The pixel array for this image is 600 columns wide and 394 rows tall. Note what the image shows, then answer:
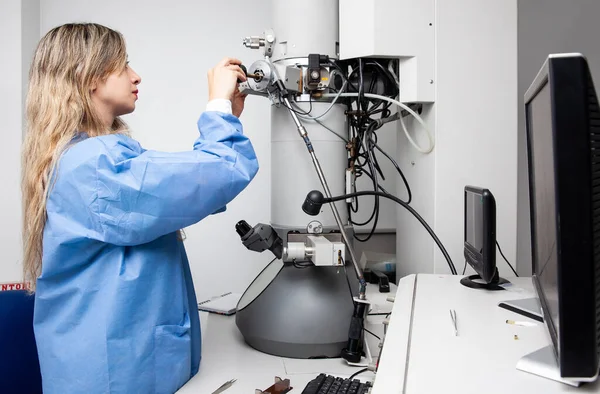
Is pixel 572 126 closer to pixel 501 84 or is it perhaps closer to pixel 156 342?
pixel 156 342

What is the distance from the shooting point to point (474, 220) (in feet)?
3.45

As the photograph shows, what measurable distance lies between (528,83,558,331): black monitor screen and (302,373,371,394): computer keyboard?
1.24 ft

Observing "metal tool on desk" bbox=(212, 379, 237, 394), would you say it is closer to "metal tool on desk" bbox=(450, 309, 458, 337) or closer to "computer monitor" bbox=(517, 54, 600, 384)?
"metal tool on desk" bbox=(450, 309, 458, 337)

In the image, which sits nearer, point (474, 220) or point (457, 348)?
point (457, 348)

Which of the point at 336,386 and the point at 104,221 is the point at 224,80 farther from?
the point at 336,386

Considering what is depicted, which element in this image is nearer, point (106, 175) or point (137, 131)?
point (106, 175)

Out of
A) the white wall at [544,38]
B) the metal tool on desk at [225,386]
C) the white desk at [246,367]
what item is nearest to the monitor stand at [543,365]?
the white desk at [246,367]

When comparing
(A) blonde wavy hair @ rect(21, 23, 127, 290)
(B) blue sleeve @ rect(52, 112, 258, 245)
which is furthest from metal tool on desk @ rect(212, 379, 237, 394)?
(A) blonde wavy hair @ rect(21, 23, 127, 290)

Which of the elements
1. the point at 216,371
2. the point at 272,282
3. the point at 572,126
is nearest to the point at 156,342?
the point at 216,371

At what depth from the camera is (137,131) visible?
212 centimetres

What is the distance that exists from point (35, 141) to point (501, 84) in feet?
3.83

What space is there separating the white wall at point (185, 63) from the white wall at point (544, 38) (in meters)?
1.10

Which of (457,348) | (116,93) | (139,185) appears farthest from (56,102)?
(457,348)

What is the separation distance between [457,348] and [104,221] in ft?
2.17
